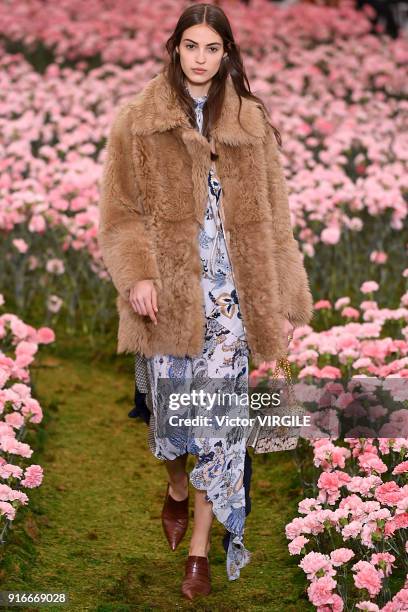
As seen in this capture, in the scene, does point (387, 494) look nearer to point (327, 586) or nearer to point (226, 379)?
point (327, 586)

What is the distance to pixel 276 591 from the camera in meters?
3.98

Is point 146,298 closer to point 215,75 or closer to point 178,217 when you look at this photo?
point 178,217

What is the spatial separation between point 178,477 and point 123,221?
3.28ft

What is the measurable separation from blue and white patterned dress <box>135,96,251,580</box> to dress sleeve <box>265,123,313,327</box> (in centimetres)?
19

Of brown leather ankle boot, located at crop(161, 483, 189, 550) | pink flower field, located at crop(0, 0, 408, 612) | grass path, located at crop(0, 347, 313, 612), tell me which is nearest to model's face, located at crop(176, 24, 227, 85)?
pink flower field, located at crop(0, 0, 408, 612)

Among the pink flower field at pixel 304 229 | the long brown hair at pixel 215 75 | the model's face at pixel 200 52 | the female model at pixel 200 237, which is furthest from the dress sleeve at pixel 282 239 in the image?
the pink flower field at pixel 304 229

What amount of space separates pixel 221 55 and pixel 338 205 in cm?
345

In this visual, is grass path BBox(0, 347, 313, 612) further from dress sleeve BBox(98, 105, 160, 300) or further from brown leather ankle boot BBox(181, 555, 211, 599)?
dress sleeve BBox(98, 105, 160, 300)

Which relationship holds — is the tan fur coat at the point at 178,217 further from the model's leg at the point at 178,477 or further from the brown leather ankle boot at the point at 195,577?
the brown leather ankle boot at the point at 195,577

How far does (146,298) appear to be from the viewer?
11.5 ft

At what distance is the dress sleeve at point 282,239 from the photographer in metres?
3.73

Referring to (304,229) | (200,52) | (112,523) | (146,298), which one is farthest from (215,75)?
(304,229)

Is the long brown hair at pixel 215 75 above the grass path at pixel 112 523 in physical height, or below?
above

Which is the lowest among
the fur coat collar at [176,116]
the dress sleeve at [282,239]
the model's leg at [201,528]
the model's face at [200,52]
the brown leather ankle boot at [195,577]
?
the brown leather ankle boot at [195,577]
